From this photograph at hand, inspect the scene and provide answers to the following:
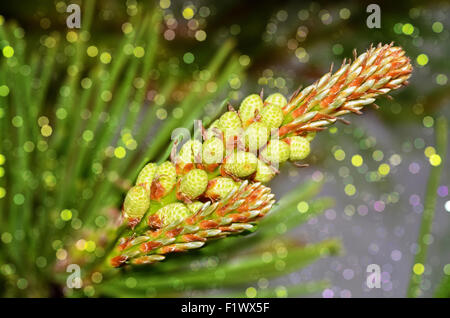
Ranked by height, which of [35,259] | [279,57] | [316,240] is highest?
[279,57]

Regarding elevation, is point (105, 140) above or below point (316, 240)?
above

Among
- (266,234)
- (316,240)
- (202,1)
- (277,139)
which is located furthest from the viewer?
(316,240)

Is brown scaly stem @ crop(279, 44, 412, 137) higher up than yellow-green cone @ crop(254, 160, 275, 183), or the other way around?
brown scaly stem @ crop(279, 44, 412, 137)

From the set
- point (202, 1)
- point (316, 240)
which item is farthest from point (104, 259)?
point (316, 240)
